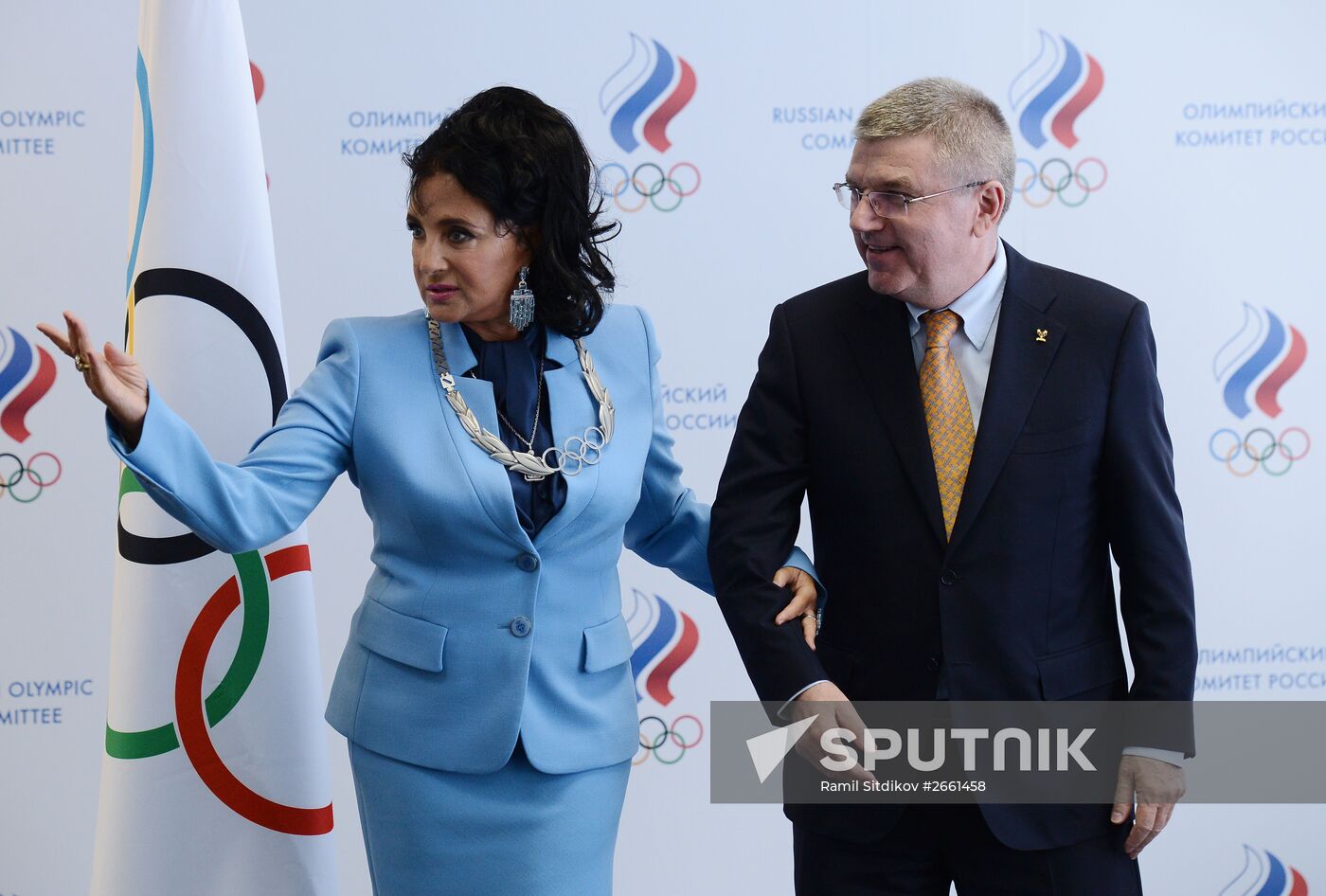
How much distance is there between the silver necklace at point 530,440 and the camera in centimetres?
187

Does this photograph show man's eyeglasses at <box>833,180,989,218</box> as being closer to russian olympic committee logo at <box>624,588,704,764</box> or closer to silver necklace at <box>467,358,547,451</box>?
silver necklace at <box>467,358,547,451</box>

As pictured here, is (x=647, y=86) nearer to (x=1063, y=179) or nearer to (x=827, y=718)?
(x=1063, y=179)

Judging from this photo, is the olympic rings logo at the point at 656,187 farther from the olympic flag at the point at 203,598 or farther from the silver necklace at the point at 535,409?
the silver necklace at the point at 535,409

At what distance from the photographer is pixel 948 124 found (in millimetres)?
1841

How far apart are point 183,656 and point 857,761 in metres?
1.14

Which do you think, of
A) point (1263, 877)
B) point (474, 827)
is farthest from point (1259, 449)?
point (474, 827)

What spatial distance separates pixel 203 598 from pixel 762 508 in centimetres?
98

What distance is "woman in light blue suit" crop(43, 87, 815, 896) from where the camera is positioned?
72.4 inches

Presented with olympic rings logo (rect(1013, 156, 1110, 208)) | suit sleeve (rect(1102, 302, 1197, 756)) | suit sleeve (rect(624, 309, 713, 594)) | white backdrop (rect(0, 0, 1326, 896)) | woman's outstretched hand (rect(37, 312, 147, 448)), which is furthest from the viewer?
olympic rings logo (rect(1013, 156, 1110, 208))

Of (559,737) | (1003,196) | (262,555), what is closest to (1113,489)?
(1003,196)

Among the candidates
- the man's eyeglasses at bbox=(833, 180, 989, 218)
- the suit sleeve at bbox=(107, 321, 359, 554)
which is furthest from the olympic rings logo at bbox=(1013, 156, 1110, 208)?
the suit sleeve at bbox=(107, 321, 359, 554)

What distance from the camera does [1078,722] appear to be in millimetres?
1838

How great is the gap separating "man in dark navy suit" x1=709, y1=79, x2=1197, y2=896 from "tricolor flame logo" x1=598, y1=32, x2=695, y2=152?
1702 mm

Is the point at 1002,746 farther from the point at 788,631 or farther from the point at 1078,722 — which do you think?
the point at 788,631
